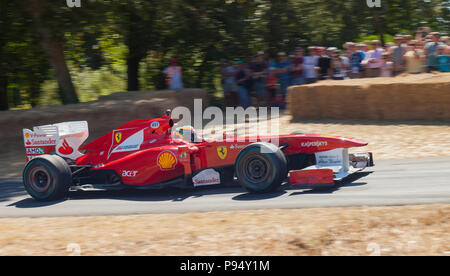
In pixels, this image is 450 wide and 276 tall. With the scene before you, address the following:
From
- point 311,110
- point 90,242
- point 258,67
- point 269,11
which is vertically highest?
point 269,11

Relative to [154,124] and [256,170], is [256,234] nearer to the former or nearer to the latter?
[256,170]

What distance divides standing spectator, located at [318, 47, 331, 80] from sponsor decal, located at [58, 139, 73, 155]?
7.61 m

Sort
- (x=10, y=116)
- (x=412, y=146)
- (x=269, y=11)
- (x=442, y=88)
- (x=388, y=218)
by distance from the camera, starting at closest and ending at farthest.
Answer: (x=388, y=218) → (x=412, y=146) → (x=442, y=88) → (x=10, y=116) → (x=269, y=11)

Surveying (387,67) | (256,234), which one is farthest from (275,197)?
(387,67)

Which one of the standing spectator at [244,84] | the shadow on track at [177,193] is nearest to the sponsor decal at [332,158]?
the shadow on track at [177,193]

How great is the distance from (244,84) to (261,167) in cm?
811

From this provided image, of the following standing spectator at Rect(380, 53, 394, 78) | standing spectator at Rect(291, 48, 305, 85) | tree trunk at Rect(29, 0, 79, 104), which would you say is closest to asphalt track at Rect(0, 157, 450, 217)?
standing spectator at Rect(380, 53, 394, 78)

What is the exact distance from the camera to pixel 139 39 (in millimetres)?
17359

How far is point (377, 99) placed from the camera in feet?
42.0

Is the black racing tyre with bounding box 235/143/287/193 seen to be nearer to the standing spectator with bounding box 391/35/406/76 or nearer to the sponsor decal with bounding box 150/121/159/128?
the sponsor decal with bounding box 150/121/159/128

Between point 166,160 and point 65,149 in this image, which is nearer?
point 166,160
